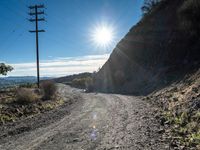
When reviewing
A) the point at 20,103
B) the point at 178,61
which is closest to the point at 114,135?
the point at 20,103

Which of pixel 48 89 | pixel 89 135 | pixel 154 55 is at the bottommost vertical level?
pixel 89 135

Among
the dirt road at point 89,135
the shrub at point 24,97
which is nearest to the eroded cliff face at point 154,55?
the shrub at point 24,97

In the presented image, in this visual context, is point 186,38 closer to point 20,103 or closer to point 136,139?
point 20,103

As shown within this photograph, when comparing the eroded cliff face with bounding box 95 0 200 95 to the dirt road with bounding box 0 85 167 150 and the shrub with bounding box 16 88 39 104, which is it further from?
the dirt road with bounding box 0 85 167 150

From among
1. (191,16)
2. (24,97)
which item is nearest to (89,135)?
(24,97)

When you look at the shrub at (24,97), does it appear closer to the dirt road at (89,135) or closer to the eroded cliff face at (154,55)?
the dirt road at (89,135)

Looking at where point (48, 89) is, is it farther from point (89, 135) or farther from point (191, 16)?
point (191, 16)

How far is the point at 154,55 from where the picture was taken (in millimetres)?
50156

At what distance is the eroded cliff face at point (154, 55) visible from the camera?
37.5 meters

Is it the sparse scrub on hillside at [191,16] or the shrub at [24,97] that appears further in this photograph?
the sparse scrub on hillside at [191,16]

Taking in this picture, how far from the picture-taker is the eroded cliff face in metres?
37.5

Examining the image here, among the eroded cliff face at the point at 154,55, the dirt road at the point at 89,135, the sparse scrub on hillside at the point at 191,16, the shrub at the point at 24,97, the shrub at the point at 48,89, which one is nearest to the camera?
the dirt road at the point at 89,135

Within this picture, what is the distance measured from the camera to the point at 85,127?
549 inches

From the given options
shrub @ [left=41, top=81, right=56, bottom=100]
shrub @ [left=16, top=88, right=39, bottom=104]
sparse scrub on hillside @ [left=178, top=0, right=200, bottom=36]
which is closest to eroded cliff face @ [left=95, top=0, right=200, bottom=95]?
sparse scrub on hillside @ [left=178, top=0, right=200, bottom=36]
